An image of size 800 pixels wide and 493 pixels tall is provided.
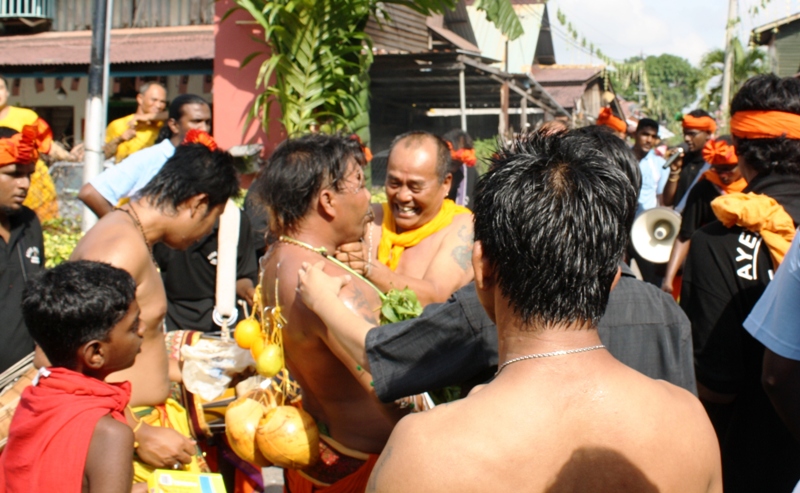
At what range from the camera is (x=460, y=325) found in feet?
7.07

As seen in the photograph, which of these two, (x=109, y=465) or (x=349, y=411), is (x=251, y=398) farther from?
(x=109, y=465)

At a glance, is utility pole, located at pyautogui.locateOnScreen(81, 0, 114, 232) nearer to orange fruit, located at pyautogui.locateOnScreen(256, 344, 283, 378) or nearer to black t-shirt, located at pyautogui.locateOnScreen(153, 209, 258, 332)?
black t-shirt, located at pyautogui.locateOnScreen(153, 209, 258, 332)

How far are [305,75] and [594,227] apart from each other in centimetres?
833

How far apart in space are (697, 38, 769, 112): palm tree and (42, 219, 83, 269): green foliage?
1791 cm

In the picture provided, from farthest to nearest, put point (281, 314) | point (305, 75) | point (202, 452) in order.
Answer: point (305, 75)
point (202, 452)
point (281, 314)

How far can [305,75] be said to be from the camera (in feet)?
30.9

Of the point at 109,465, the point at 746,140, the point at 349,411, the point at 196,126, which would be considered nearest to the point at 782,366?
the point at 746,140

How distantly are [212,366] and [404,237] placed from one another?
1351 mm

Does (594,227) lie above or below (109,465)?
above

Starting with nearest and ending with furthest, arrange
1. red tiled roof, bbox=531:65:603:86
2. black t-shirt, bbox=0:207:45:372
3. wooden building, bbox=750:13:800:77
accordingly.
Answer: black t-shirt, bbox=0:207:45:372 → wooden building, bbox=750:13:800:77 → red tiled roof, bbox=531:65:603:86

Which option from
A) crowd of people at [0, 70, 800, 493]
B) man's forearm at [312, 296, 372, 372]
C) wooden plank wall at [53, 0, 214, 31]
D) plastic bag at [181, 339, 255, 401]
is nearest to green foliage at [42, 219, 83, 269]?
crowd of people at [0, 70, 800, 493]

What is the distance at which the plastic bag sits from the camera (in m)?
3.67

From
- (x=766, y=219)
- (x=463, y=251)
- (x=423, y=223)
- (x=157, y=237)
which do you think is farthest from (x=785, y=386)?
(x=157, y=237)

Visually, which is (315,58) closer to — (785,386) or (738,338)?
(738,338)
